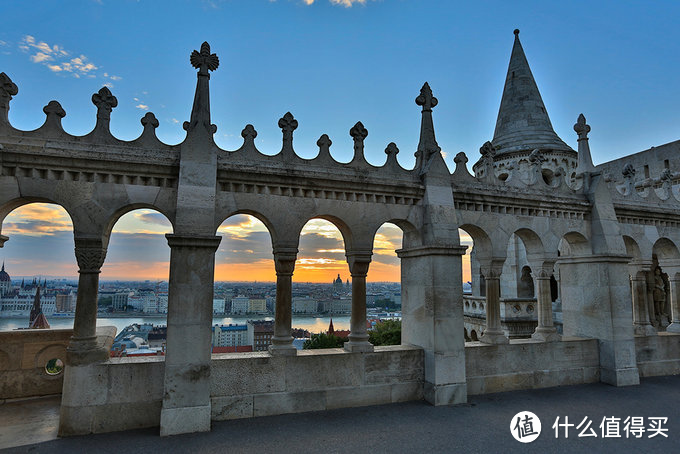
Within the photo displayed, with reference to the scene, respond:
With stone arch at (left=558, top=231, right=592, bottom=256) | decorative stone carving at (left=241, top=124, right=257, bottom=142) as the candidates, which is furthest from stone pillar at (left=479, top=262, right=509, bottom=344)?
decorative stone carving at (left=241, top=124, right=257, bottom=142)

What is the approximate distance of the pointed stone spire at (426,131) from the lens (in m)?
7.65

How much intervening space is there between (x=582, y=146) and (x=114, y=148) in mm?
9822

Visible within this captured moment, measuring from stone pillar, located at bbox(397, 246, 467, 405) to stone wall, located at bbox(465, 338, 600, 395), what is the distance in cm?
70

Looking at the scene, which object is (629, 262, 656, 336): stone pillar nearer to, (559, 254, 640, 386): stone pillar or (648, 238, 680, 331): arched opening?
(559, 254, 640, 386): stone pillar

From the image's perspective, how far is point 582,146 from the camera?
9.32 m

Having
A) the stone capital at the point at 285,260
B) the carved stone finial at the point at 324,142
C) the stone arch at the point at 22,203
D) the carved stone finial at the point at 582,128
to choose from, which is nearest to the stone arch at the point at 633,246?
the carved stone finial at the point at 582,128

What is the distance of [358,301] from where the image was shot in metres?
6.91

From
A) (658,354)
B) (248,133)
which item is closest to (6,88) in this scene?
(248,133)

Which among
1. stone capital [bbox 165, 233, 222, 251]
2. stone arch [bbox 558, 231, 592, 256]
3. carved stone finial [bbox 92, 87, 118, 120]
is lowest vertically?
stone capital [bbox 165, 233, 222, 251]

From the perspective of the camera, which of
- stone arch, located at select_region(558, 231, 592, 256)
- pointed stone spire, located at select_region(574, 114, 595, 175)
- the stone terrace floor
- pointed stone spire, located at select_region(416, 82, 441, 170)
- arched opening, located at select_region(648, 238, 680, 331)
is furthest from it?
arched opening, located at select_region(648, 238, 680, 331)

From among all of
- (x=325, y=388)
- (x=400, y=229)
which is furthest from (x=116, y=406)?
(x=400, y=229)

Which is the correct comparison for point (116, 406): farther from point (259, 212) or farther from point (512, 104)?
point (512, 104)

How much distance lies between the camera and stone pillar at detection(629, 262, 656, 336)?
9.70 metres

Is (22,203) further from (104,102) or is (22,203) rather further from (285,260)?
(285,260)
